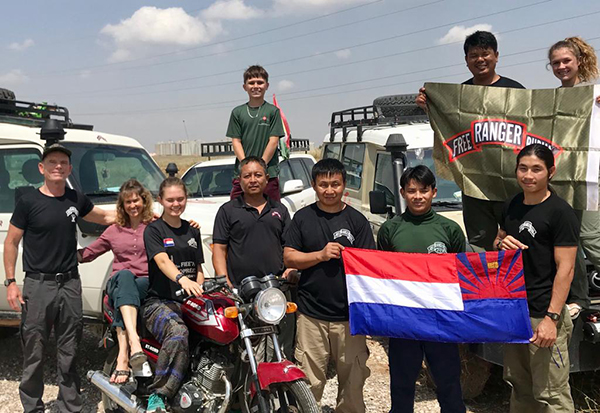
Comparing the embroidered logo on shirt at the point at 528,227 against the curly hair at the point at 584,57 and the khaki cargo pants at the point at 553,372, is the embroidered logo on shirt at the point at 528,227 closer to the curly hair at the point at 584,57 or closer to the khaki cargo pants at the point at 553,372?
the khaki cargo pants at the point at 553,372

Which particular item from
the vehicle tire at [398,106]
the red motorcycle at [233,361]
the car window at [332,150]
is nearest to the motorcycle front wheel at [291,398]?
the red motorcycle at [233,361]

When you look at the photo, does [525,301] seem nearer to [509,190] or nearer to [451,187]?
[509,190]

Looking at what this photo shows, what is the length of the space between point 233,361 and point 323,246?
40.1 inches

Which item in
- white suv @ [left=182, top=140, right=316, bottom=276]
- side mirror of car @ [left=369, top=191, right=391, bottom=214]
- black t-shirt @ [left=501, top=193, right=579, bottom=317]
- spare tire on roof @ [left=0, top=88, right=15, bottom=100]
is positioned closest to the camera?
black t-shirt @ [left=501, top=193, right=579, bottom=317]

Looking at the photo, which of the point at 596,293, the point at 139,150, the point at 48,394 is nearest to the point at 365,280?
the point at 596,293

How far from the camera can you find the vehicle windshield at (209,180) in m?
8.08

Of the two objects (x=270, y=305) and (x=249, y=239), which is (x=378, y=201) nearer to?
(x=249, y=239)

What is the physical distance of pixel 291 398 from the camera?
3.66m

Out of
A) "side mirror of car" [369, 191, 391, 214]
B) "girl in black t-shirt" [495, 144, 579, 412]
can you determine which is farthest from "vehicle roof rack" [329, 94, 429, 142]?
"girl in black t-shirt" [495, 144, 579, 412]

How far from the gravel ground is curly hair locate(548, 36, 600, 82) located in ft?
8.15

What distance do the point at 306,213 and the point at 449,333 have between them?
48.9 inches

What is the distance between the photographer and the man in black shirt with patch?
453 centimetres

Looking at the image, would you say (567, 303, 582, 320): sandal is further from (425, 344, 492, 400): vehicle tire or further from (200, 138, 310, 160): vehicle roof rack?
(200, 138, 310, 160): vehicle roof rack

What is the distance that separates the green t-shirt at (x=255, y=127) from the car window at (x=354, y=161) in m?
2.25
